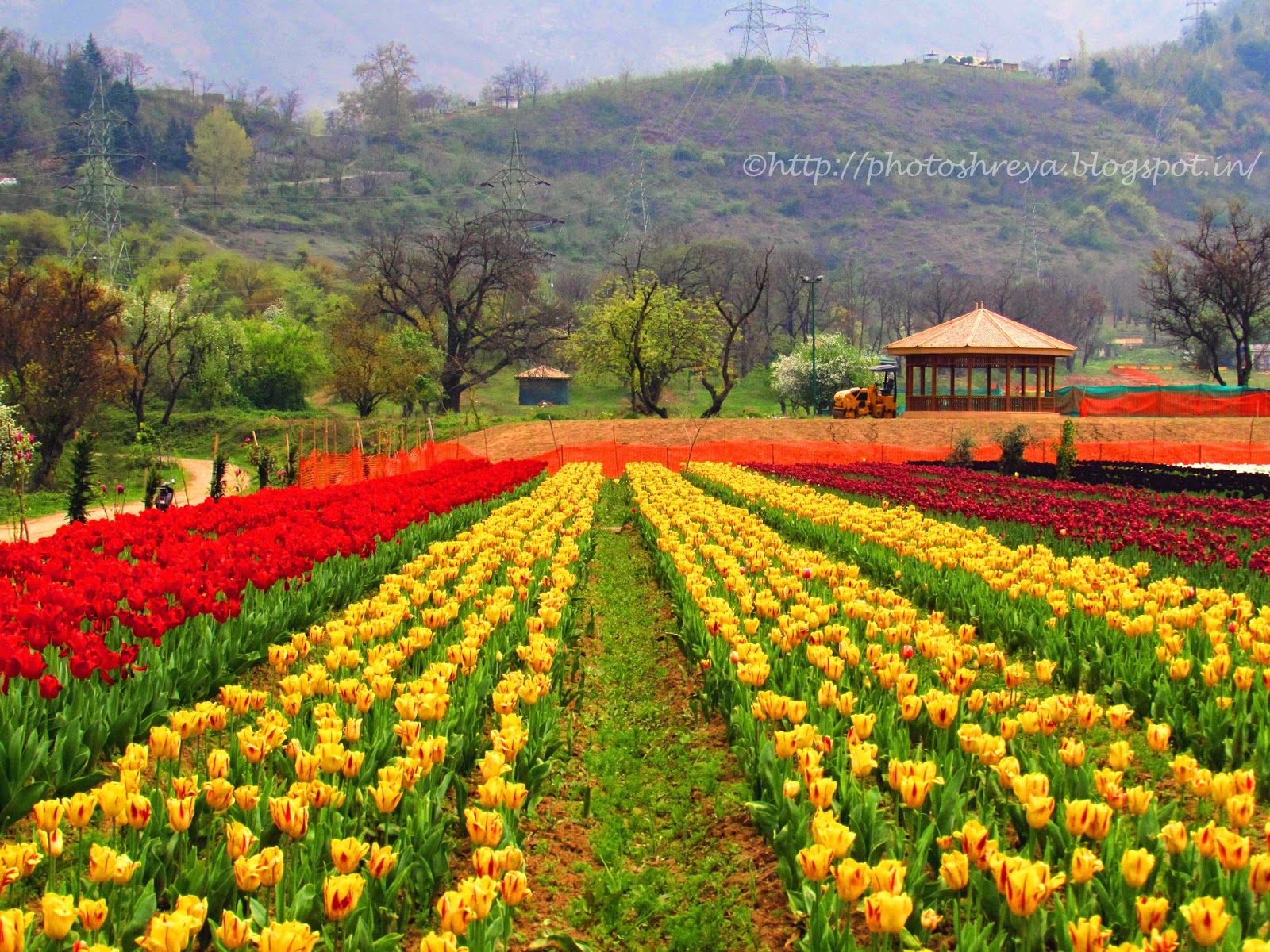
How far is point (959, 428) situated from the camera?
45750 mm

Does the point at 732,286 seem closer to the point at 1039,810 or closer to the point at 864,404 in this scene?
the point at 864,404

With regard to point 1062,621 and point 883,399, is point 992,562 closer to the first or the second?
point 1062,621

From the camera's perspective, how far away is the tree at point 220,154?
168m

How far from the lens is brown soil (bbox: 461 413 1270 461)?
4559 centimetres

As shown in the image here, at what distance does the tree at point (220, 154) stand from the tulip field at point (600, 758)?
170681 millimetres

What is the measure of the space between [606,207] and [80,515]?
177 meters

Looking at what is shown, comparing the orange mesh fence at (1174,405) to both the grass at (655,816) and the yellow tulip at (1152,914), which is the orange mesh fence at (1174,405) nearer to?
the grass at (655,816)

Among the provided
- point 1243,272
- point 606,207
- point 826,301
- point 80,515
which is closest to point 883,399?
point 1243,272

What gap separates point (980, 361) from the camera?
1865 inches

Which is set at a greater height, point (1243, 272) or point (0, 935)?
point (1243, 272)

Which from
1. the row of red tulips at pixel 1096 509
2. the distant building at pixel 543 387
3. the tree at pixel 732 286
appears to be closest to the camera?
the row of red tulips at pixel 1096 509

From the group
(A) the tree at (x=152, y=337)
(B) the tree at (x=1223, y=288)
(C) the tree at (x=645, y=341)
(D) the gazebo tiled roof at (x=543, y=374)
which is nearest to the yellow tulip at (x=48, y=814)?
(C) the tree at (x=645, y=341)

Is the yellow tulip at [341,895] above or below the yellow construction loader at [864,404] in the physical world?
below

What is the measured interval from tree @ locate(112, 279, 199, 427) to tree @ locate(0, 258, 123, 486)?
1093cm
